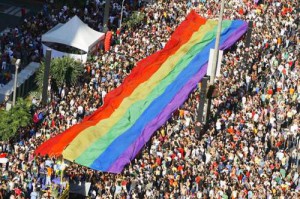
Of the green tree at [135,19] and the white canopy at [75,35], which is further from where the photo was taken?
the green tree at [135,19]

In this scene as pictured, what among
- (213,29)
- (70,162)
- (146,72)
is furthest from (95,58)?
(70,162)

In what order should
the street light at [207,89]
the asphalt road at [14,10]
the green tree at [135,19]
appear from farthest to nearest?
1. the asphalt road at [14,10]
2. the green tree at [135,19]
3. the street light at [207,89]

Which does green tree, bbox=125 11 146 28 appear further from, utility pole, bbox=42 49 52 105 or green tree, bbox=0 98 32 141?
green tree, bbox=0 98 32 141

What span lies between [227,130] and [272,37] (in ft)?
43.2

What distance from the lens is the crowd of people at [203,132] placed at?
52.1 meters

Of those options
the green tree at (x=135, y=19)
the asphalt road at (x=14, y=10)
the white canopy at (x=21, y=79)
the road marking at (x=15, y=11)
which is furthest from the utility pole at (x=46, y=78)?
the road marking at (x=15, y=11)

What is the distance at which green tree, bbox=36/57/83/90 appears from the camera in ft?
205

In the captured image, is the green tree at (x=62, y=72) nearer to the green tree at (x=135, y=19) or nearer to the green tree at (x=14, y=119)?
the green tree at (x=14, y=119)

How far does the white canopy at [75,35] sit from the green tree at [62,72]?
335cm

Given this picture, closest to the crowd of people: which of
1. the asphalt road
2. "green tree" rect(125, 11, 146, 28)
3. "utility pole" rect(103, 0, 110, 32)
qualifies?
"green tree" rect(125, 11, 146, 28)

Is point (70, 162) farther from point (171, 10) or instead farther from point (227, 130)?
point (171, 10)

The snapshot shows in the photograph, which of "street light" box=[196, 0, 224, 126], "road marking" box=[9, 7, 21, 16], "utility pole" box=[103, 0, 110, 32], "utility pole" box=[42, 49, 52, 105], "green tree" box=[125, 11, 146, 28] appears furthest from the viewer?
"road marking" box=[9, 7, 21, 16]

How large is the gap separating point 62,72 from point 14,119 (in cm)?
600

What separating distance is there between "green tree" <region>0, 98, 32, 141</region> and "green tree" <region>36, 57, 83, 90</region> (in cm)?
381
